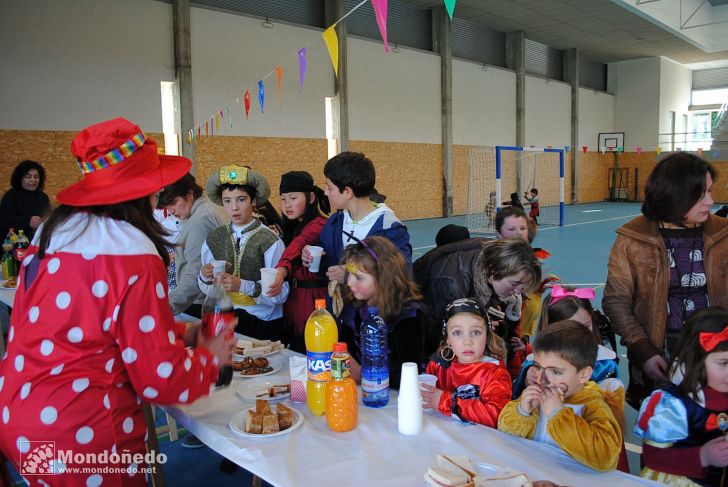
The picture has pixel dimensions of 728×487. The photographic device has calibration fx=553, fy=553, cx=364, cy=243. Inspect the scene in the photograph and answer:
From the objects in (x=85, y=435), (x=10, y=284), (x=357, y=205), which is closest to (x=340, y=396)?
(x=85, y=435)

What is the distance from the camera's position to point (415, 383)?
1.76m

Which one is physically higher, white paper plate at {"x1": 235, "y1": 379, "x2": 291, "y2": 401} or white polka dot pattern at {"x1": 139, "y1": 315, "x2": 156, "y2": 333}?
white polka dot pattern at {"x1": 139, "y1": 315, "x2": 156, "y2": 333}

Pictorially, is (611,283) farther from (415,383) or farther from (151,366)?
(151,366)

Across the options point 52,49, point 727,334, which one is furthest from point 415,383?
point 52,49

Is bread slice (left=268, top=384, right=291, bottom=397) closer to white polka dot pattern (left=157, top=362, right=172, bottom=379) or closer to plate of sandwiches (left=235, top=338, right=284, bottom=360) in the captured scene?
plate of sandwiches (left=235, top=338, right=284, bottom=360)

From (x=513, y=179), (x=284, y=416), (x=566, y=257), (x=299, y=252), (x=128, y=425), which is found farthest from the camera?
(x=513, y=179)

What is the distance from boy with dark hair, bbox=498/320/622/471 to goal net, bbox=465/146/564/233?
14.5 m

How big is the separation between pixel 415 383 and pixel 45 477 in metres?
1.08

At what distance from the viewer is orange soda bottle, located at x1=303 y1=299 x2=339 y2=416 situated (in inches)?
76.1

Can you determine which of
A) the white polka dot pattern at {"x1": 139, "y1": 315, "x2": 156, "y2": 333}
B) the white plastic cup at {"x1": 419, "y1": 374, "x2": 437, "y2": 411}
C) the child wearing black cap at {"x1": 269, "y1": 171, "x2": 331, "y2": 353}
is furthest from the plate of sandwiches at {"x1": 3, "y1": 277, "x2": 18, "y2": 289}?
the white plastic cup at {"x1": 419, "y1": 374, "x2": 437, "y2": 411}

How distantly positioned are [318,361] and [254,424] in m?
0.30

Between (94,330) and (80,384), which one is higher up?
(94,330)

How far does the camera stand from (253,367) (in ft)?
8.03

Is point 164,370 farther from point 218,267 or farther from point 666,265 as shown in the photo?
point 666,265
